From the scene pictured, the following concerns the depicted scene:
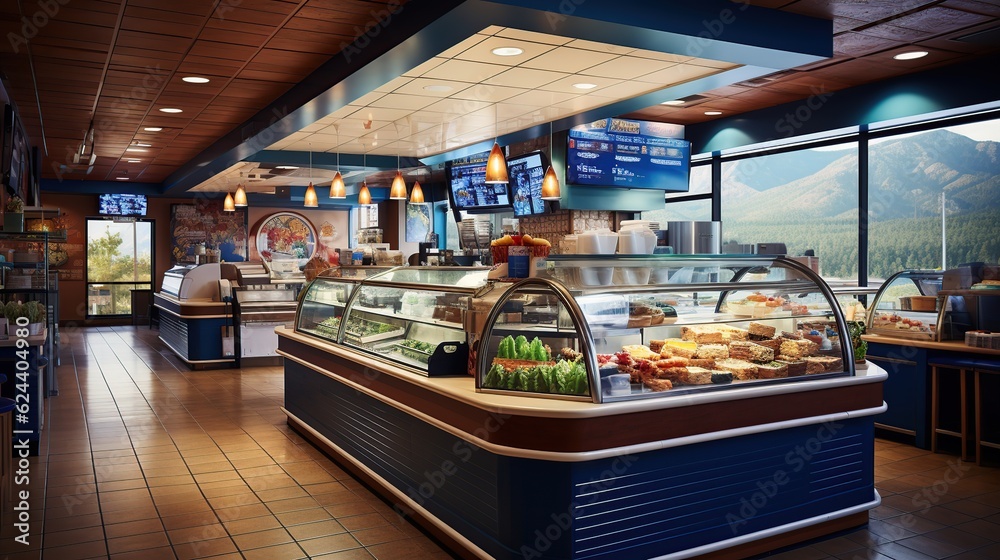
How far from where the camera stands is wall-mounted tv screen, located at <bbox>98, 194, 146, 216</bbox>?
52.6 ft

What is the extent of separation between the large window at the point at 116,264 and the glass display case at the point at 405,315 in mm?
12279

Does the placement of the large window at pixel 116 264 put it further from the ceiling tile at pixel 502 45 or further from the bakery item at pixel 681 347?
the bakery item at pixel 681 347

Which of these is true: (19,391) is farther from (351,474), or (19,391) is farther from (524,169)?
(524,169)

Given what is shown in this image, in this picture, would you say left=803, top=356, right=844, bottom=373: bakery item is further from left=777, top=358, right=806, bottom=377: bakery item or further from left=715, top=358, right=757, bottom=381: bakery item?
left=715, top=358, right=757, bottom=381: bakery item

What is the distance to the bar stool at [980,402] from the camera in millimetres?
5207

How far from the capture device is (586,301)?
3.56m

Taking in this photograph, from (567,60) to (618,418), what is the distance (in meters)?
2.89

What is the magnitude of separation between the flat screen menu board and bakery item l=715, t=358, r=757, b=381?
4.54 meters

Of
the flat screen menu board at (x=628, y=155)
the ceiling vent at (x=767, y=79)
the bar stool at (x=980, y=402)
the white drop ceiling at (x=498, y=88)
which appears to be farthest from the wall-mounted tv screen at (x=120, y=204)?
the bar stool at (x=980, y=402)

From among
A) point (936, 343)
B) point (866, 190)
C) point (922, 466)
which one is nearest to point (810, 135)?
point (866, 190)

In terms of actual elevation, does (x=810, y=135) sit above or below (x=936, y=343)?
above

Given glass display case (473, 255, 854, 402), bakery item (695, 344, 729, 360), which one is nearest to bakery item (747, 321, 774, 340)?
glass display case (473, 255, 854, 402)

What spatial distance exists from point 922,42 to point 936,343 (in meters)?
2.26

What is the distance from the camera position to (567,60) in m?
5.24
